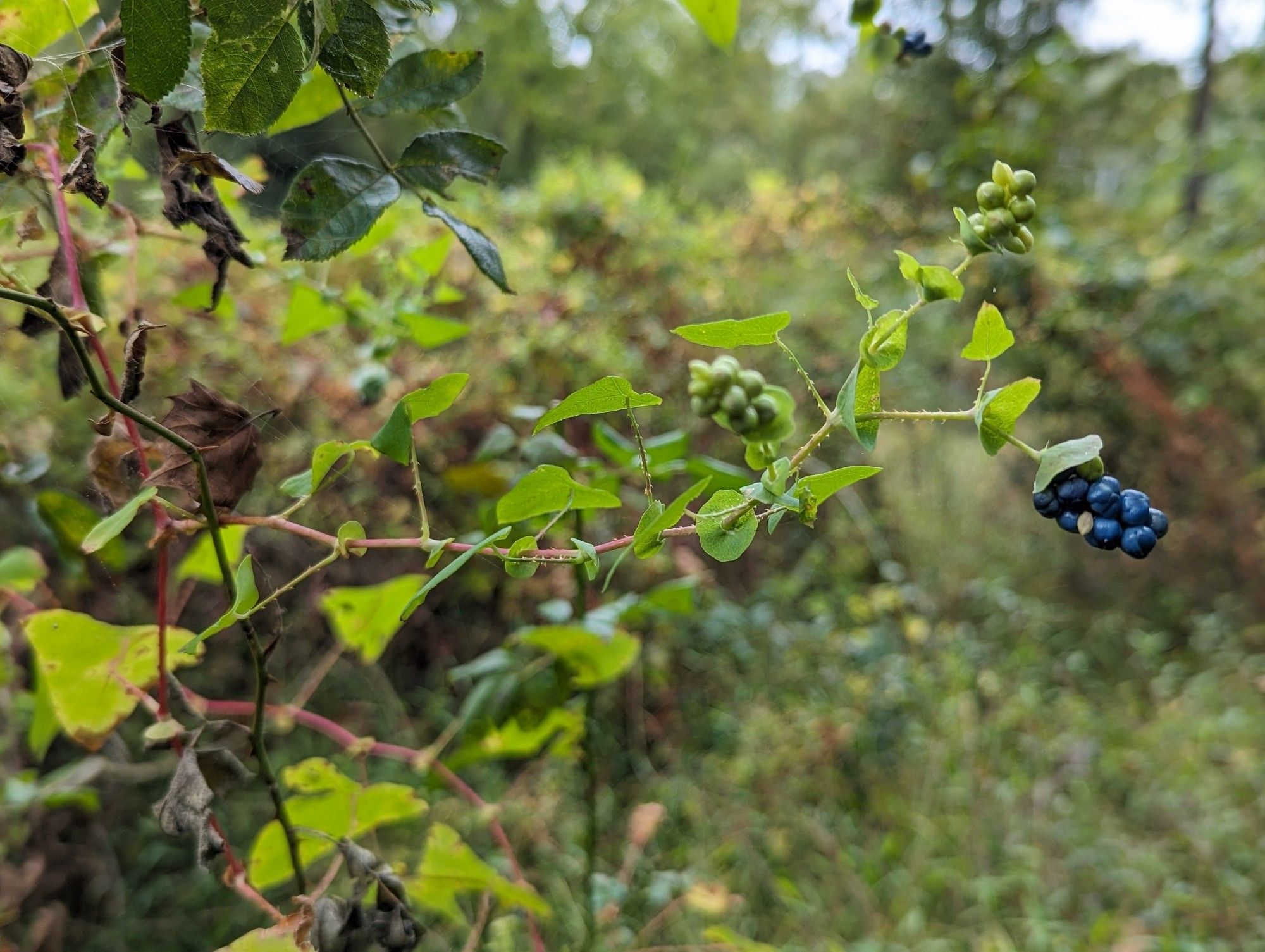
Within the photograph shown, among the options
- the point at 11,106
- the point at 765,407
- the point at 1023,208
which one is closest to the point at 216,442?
the point at 11,106

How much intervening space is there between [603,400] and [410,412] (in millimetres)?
98

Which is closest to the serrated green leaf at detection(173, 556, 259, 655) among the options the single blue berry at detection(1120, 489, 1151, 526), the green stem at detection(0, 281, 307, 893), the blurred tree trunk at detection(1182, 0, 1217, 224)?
the green stem at detection(0, 281, 307, 893)

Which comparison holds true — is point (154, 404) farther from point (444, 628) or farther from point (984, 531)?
point (984, 531)

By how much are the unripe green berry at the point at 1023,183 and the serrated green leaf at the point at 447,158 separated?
0.23 meters

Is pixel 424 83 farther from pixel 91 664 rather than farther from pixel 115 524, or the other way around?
pixel 91 664

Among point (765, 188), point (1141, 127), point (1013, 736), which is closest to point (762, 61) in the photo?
point (1141, 127)

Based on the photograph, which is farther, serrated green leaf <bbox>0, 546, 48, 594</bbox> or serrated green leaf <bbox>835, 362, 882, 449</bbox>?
serrated green leaf <bbox>0, 546, 48, 594</bbox>

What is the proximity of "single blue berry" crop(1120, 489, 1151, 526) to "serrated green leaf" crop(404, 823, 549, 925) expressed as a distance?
17.0 inches

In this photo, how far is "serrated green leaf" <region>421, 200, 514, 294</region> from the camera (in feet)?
1.24

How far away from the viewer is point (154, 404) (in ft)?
5.11

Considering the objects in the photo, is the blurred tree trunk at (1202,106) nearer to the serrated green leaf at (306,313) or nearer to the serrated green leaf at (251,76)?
the serrated green leaf at (306,313)

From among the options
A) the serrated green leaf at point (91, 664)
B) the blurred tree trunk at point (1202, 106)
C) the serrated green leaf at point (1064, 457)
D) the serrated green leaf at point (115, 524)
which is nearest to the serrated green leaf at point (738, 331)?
the serrated green leaf at point (1064, 457)

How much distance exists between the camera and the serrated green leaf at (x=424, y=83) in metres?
0.38

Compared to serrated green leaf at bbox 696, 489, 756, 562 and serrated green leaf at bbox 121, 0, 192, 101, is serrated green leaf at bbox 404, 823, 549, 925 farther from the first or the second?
serrated green leaf at bbox 121, 0, 192, 101
